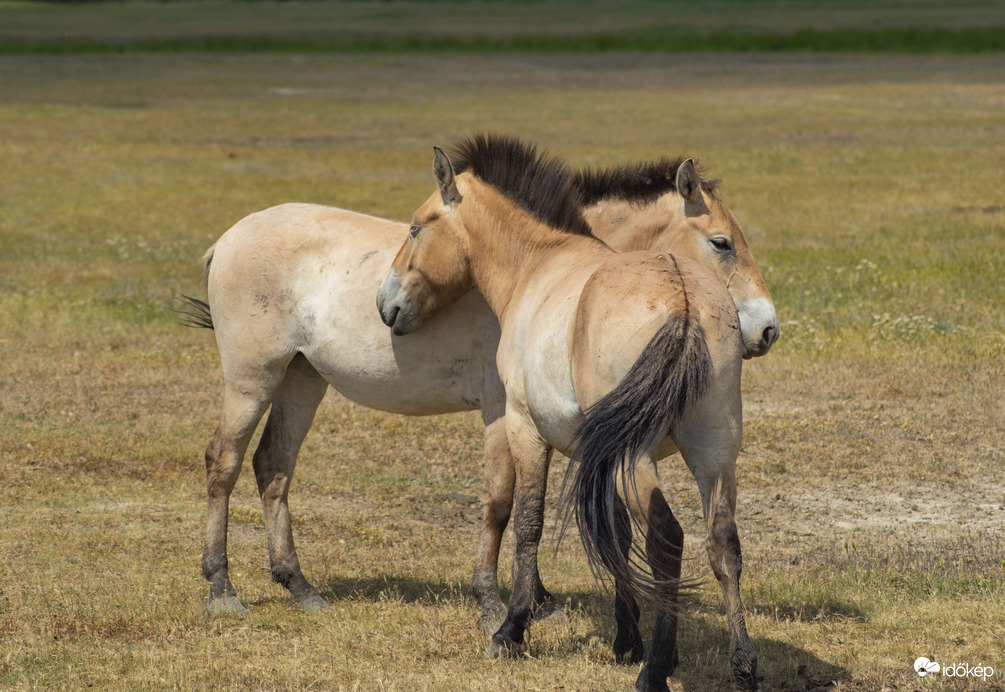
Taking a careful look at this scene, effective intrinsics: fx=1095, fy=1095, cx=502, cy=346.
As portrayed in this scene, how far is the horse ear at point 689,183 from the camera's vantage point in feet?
20.2

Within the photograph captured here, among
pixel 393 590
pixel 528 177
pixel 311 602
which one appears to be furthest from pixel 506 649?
pixel 528 177

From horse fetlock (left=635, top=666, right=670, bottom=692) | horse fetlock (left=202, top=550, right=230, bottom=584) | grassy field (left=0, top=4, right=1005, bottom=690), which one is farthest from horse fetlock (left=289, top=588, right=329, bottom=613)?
horse fetlock (left=635, top=666, right=670, bottom=692)

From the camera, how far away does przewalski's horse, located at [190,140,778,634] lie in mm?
6227

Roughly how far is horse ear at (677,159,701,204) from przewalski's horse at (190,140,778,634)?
2 cm

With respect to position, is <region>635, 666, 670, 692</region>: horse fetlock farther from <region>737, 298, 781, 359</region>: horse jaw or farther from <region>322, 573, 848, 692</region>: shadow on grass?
<region>737, 298, 781, 359</region>: horse jaw

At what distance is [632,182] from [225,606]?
3.48 metres

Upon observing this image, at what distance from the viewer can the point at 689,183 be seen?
6.26m

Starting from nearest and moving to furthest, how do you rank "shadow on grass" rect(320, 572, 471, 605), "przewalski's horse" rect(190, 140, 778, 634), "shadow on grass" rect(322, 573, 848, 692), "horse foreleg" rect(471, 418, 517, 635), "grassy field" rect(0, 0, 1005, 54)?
"shadow on grass" rect(322, 573, 848, 692) < "horse foreleg" rect(471, 418, 517, 635) < "przewalski's horse" rect(190, 140, 778, 634) < "shadow on grass" rect(320, 572, 471, 605) < "grassy field" rect(0, 0, 1005, 54)

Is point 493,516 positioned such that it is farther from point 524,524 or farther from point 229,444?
point 229,444

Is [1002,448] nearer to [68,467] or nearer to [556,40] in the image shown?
[68,467]

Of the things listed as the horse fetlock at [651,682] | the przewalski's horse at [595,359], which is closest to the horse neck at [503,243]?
the przewalski's horse at [595,359]

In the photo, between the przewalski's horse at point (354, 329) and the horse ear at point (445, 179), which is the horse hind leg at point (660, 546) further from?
the horse ear at point (445, 179)

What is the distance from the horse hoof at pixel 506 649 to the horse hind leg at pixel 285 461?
1.44 meters

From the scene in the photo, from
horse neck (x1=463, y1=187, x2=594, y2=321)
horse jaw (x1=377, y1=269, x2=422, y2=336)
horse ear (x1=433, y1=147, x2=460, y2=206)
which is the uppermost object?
horse ear (x1=433, y1=147, x2=460, y2=206)
